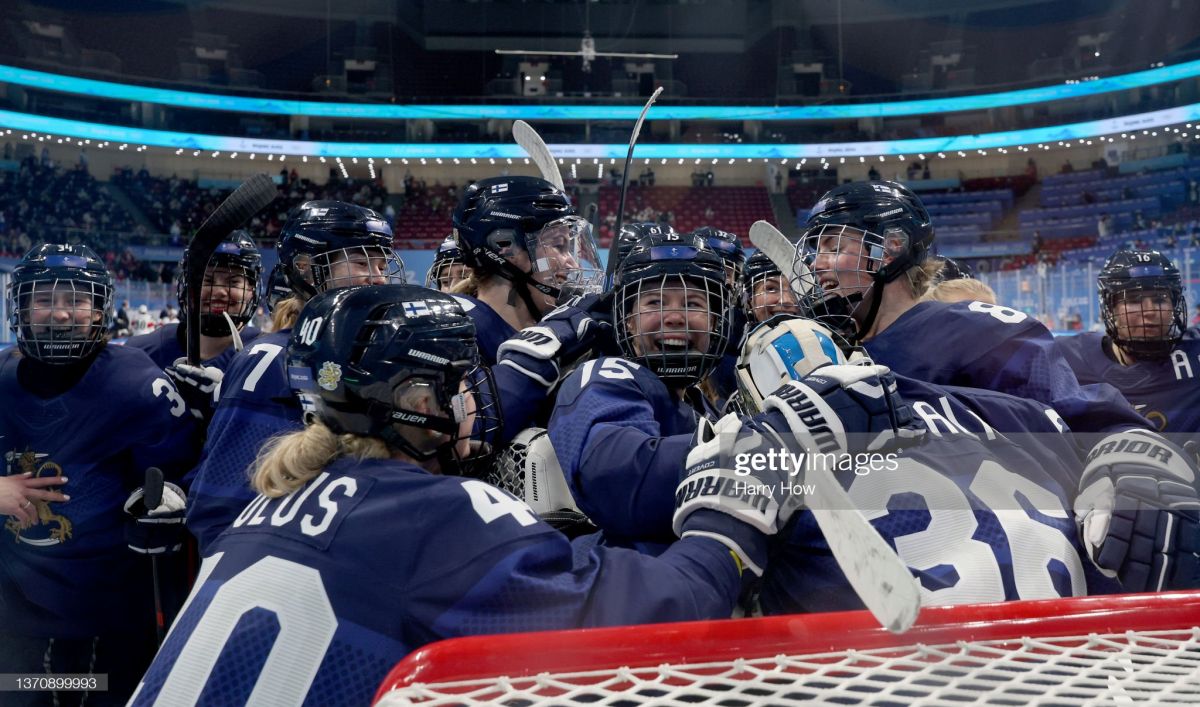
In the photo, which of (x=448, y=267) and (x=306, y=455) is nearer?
(x=306, y=455)

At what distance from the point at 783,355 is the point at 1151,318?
241cm

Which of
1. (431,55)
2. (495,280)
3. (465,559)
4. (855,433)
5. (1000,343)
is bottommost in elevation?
(465,559)

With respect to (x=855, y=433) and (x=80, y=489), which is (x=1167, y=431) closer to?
(x=855, y=433)

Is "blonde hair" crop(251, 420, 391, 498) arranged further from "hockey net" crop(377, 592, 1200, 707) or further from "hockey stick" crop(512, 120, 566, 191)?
"hockey stick" crop(512, 120, 566, 191)

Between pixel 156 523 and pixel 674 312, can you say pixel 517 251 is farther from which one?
pixel 156 523

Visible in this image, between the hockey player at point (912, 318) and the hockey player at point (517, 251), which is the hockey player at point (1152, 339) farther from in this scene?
the hockey player at point (517, 251)

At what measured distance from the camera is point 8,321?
2.44 m

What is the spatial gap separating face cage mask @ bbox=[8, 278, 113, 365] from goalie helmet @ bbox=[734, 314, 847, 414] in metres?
1.76

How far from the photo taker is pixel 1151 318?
3.24 m

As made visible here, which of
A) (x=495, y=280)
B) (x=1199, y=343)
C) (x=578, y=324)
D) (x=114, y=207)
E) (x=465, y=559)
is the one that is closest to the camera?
(x=465, y=559)

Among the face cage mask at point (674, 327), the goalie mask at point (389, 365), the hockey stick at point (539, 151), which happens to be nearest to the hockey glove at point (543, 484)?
the face cage mask at point (674, 327)

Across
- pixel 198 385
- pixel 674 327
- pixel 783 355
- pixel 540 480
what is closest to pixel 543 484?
pixel 540 480

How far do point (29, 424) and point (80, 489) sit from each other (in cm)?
21

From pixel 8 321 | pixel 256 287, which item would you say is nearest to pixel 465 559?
pixel 8 321
